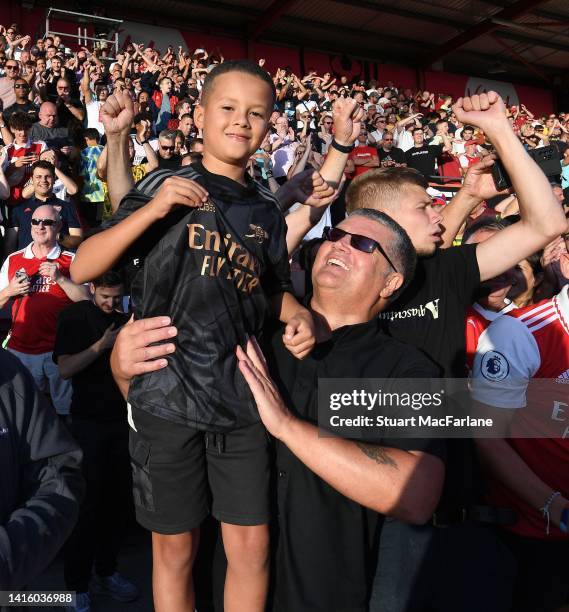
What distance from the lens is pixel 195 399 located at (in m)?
1.98

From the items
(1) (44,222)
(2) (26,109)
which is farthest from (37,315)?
(2) (26,109)

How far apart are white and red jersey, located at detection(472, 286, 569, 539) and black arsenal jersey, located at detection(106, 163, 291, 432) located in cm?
111

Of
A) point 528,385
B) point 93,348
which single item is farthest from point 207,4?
point 528,385

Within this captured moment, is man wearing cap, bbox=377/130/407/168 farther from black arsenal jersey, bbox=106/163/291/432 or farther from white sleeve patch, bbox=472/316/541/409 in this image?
black arsenal jersey, bbox=106/163/291/432

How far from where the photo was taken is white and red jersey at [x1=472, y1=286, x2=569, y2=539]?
2488 mm

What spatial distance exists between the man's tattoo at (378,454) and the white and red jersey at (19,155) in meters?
6.68

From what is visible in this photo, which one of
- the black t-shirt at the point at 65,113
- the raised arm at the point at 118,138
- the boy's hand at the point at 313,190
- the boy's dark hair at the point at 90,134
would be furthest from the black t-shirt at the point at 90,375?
the black t-shirt at the point at 65,113

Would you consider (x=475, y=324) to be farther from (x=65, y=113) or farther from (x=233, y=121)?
(x=65, y=113)

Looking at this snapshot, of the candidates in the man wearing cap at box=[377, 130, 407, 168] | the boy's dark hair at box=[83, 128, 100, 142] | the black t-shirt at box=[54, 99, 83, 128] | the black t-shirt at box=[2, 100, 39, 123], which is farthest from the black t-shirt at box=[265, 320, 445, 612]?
the man wearing cap at box=[377, 130, 407, 168]

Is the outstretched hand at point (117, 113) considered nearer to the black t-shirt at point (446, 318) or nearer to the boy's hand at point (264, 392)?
the boy's hand at point (264, 392)

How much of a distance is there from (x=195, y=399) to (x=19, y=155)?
704 centimetres

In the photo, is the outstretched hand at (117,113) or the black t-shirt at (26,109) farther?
the black t-shirt at (26,109)

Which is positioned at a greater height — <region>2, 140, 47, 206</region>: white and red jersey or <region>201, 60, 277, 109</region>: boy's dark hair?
<region>2, 140, 47, 206</region>: white and red jersey

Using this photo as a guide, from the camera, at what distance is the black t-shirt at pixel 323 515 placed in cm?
187
